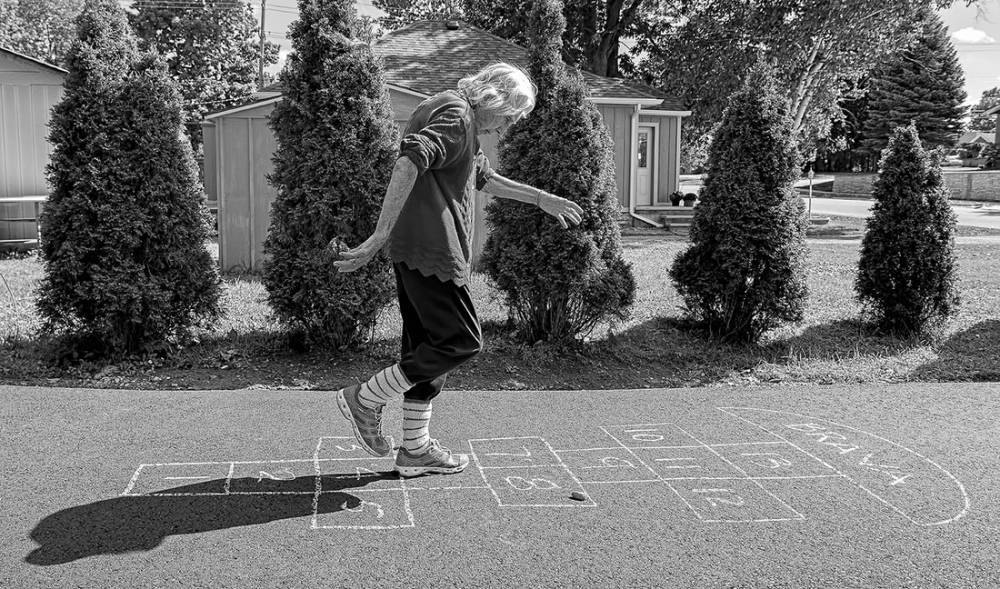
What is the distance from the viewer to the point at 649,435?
496 cm

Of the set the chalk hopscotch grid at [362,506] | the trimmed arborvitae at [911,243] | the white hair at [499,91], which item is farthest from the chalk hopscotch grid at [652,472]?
the trimmed arborvitae at [911,243]

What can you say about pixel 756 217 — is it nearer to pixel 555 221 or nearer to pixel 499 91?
pixel 555 221

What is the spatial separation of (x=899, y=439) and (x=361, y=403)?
10.7ft

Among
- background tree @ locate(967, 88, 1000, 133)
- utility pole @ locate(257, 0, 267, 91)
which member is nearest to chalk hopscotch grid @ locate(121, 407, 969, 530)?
utility pole @ locate(257, 0, 267, 91)

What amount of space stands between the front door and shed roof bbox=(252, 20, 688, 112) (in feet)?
6.87

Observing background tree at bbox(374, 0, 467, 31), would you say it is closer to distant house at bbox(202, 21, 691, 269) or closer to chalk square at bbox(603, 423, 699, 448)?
distant house at bbox(202, 21, 691, 269)

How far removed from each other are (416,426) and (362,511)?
59 cm

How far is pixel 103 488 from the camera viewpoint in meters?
3.85

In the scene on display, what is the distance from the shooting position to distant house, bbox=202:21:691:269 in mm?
11641

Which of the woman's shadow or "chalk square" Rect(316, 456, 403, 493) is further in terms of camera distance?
"chalk square" Rect(316, 456, 403, 493)

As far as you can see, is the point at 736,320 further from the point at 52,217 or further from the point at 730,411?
the point at 52,217

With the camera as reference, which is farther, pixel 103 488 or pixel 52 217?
pixel 52 217

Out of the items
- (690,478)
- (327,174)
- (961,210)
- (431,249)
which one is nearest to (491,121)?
(431,249)

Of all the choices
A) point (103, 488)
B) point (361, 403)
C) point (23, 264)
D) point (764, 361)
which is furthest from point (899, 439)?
point (23, 264)
